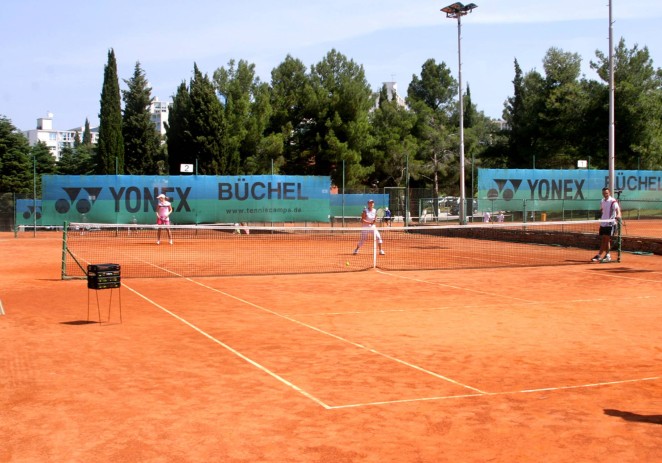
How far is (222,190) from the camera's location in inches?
1373

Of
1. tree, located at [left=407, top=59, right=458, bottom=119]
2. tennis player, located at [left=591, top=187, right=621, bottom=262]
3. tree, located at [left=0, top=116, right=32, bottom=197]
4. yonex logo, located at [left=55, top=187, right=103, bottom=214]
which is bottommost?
tennis player, located at [left=591, top=187, right=621, bottom=262]

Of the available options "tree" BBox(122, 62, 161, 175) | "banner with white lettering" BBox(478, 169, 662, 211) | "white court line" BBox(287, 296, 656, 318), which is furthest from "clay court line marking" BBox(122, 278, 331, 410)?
"tree" BBox(122, 62, 161, 175)

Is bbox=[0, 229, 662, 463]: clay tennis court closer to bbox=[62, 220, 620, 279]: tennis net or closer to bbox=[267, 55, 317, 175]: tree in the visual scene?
bbox=[62, 220, 620, 279]: tennis net

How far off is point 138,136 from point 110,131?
5016 mm

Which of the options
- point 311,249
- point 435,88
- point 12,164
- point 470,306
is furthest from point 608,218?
point 435,88

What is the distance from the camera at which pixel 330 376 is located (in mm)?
7773

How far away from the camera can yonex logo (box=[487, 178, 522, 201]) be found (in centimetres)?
3516

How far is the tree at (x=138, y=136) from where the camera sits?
54.1 meters

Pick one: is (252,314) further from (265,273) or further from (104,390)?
(265,273)

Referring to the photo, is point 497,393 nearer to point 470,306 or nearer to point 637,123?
point 470,306

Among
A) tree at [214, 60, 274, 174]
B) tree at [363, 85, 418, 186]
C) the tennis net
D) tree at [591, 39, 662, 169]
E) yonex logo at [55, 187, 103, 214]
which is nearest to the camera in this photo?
the tennis net

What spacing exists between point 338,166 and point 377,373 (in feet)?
161

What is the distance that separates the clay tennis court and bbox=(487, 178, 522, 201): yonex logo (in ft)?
68.5

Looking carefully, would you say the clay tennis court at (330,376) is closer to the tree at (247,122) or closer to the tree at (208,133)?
the tree at (208,133)
